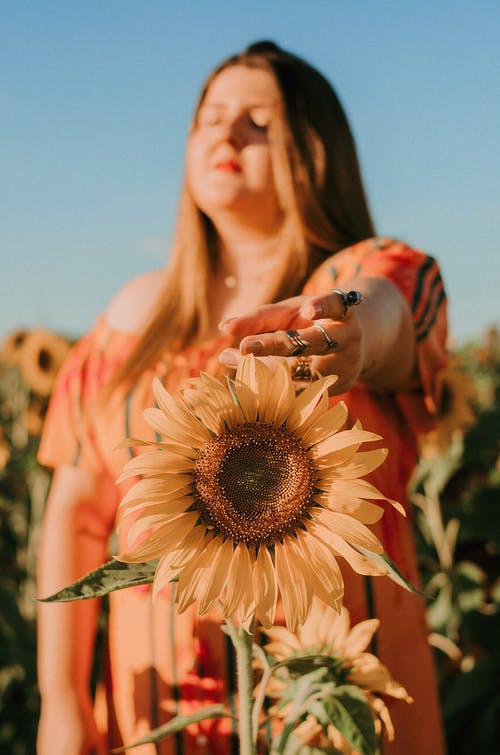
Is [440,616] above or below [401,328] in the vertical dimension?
below

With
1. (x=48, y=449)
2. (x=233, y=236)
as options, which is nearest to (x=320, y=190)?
(x=233, y=236)

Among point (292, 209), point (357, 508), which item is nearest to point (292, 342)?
point (357, 508)

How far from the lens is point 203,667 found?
30.1 inches

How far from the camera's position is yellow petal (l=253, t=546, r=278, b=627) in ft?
1.36

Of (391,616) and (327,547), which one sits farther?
(391,616)

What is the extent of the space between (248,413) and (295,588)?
0.35 feet

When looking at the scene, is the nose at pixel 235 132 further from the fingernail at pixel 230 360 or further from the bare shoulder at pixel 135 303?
the fingernail at pixel 230 360

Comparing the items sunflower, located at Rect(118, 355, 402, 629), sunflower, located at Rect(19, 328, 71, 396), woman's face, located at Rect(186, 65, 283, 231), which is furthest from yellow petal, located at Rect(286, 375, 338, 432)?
sunflower, located at Rect(19, 328, 71, 396)

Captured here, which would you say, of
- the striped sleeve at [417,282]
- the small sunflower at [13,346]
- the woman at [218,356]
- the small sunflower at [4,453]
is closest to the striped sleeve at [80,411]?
the woman at [218,356]

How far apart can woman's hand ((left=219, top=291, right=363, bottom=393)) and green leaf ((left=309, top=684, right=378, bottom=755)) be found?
0.21m

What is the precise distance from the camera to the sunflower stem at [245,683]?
1.53 ft

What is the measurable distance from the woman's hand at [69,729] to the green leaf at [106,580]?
1.66 ft

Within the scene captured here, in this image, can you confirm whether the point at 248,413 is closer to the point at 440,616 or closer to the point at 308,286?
the point at 308,286

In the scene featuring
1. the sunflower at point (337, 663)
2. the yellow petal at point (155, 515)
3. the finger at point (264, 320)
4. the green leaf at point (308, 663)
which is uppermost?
the finger at point (264, 320)
